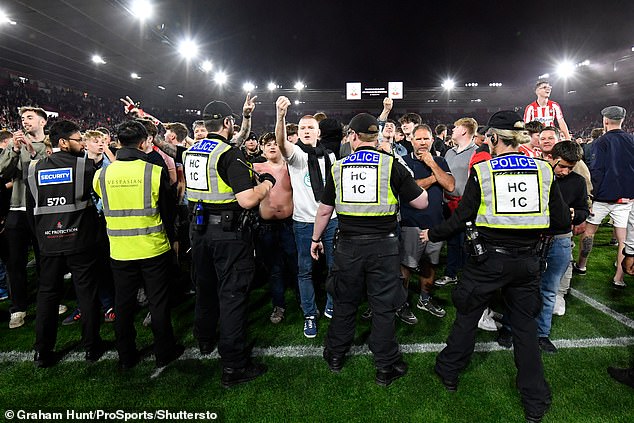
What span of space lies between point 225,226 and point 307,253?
1076 mm

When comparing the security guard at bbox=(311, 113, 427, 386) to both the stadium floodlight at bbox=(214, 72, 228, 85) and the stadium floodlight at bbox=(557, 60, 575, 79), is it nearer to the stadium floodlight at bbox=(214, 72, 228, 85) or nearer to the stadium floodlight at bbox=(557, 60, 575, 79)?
the stadium floodlight at bbox=(214, 72, 228, 85)

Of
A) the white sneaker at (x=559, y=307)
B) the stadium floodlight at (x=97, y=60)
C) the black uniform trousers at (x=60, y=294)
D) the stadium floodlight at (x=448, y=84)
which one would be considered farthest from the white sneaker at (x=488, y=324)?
the stadium floodlight at (x=448, y=84)

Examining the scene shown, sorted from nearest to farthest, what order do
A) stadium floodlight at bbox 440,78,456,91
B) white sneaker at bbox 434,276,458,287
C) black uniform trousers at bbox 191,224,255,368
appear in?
1. black uniform trousers at bbox 191,224,255,368
2. white sneaker at bbox 434,276,458,287
3. stadium floodlight at bbox 440,78,456,91

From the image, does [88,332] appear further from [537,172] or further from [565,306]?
[565,306]

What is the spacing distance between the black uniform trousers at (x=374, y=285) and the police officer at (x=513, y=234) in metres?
0.51

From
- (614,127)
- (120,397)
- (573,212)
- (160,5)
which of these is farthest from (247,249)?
(160,5)

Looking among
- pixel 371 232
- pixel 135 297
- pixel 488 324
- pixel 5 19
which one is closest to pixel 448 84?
pixel 5 19

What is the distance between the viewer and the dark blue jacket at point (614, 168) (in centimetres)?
465

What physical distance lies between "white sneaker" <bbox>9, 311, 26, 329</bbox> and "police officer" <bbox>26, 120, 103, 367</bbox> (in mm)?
1132

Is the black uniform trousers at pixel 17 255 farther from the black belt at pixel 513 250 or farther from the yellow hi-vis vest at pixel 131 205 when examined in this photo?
the black belt at pixel 513 250

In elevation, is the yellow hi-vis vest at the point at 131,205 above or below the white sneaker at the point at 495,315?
above

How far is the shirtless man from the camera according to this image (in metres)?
3.87

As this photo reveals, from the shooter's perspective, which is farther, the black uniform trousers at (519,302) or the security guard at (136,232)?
the security guard at (136,232)

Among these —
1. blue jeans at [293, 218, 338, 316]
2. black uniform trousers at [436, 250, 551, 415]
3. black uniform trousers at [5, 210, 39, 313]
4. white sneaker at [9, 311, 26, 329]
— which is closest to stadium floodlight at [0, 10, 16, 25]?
black uniform trousers at [5, 210, 39, 313]
